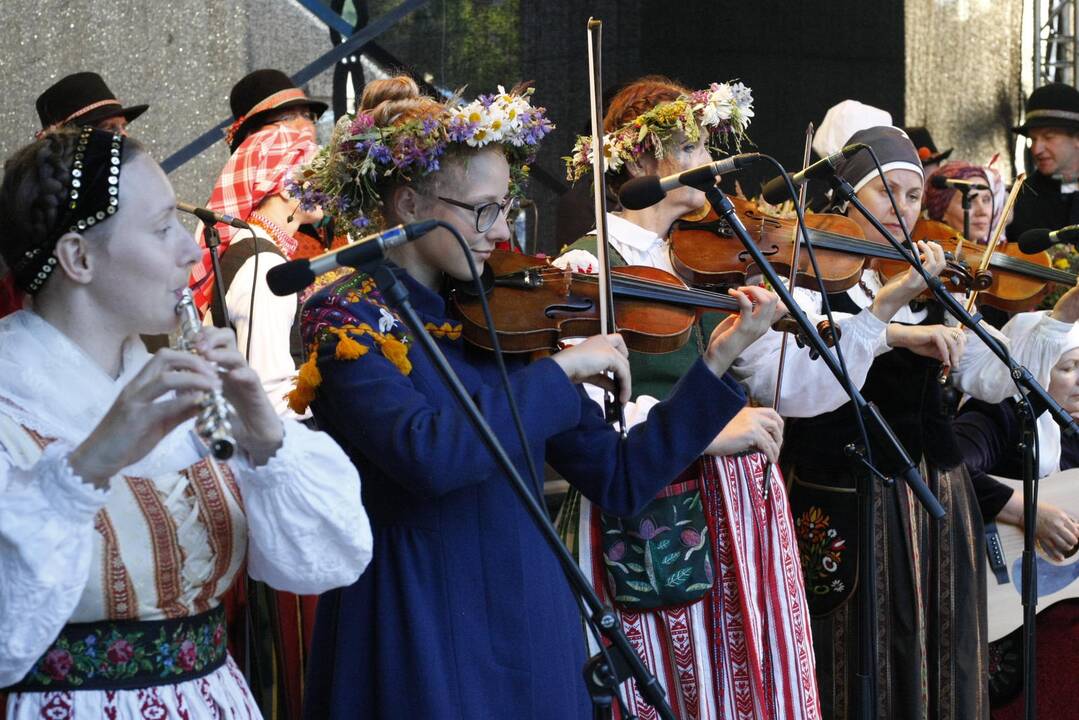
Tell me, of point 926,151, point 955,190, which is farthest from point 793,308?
point 926,151

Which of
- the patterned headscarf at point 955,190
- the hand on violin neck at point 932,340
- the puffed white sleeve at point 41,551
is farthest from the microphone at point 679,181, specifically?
the patterned headscarf at point 955,190

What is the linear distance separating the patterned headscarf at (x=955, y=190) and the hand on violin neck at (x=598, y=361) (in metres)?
3.13

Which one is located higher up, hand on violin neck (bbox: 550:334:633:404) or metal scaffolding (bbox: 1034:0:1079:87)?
metal scaffolding (bbox: 1034:0:1079:87)

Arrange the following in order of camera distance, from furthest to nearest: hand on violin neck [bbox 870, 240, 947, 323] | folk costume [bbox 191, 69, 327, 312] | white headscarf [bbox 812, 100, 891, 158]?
white headscarf [bbox 812, 100, 891, 158], folk costume [bbox 191, 69, 327, 312], hand on violin neck [bbox 870, 240, 947, 323]

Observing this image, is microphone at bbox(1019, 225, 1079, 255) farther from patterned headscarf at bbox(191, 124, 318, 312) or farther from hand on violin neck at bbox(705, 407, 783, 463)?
patterned headscarf at bbox(191, 124, 318, 312)

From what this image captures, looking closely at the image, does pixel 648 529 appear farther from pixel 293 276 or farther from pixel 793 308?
pixel 293 276

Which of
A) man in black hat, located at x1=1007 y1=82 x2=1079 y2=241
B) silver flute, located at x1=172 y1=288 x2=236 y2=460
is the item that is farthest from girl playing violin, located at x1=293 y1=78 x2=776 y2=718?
man in black hat, located at x1=1007 y1=82 x2=1079 y2=241

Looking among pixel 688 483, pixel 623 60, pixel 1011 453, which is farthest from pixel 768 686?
pixel 623 60

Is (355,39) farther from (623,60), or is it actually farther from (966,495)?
(966,495)

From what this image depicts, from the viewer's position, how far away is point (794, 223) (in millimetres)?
3473

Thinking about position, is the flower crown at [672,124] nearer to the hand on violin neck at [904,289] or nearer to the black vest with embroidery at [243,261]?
the hand on violin neck at [904,289]

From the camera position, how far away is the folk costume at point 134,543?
1681 mm

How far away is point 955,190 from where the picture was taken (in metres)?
5.16

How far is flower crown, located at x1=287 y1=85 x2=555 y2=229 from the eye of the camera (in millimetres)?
2412
